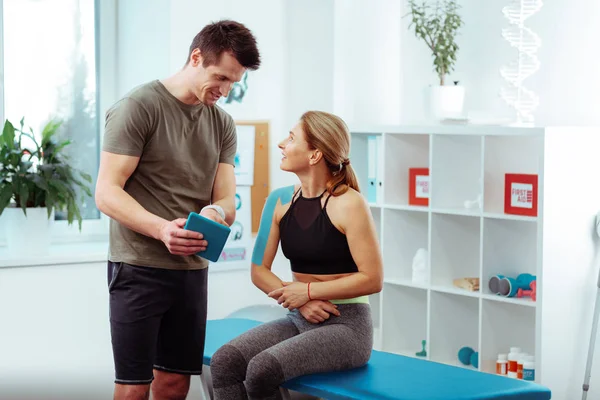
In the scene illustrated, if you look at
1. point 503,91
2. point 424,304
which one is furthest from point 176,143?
point 424,304

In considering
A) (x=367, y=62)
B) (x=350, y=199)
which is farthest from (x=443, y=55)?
(x=350, y=199)

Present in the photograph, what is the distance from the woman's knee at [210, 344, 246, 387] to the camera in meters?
2.31

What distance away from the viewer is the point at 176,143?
2.13 m

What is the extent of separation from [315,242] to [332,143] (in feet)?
0.92

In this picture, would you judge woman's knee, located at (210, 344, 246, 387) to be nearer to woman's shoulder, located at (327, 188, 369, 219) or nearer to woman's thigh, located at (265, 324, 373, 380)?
woman's thigh, located at (265, 324, 373, 380)

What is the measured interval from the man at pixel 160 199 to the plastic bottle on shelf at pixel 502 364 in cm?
147

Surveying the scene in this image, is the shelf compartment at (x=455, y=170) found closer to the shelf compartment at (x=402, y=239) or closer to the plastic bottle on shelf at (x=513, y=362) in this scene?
the shelf compartment at (x=402, y=239)

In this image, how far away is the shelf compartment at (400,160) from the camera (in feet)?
12.1

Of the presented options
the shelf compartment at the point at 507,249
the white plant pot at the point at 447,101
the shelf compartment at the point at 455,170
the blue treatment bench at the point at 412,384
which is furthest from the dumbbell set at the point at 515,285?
the blue treatment bench at the point at 412,384

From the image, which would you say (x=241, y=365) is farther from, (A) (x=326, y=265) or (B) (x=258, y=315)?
(B) (x=258, y=315)

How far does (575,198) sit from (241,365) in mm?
1417

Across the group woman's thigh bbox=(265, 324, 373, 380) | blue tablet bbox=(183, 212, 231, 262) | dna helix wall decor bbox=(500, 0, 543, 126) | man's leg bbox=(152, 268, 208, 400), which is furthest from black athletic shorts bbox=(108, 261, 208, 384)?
dna helix wall decor bbox=(500, 0, 543, 126)

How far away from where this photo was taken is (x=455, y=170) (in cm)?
351

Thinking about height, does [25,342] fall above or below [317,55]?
below
